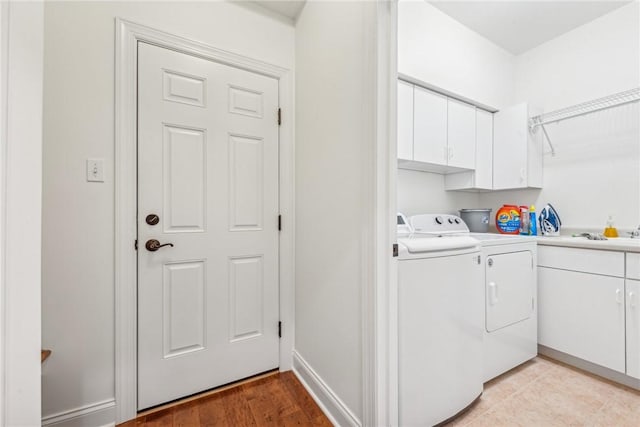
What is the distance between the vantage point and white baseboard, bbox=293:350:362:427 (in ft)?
4.04

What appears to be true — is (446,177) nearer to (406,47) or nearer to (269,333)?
(406,47)

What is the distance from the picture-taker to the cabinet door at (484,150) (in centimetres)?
226

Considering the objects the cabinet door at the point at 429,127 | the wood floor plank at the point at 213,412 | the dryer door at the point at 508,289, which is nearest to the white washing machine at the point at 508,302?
the dryer door at the point at 508,289

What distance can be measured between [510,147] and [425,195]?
2.82 ft

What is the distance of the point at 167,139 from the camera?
1441 mm

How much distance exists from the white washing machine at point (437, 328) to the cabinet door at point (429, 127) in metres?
0.81

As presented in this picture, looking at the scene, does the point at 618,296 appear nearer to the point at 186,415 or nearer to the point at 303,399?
the point at 303,399

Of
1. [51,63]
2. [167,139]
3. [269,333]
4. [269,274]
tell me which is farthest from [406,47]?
[269,333]

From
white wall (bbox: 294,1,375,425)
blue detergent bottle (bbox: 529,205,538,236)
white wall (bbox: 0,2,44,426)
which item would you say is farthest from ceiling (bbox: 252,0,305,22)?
blue detergent bottle (bbox: 529,205,538,236)

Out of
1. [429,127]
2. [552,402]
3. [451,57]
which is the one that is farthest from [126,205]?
[552,402]

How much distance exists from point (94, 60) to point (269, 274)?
146 centimetres

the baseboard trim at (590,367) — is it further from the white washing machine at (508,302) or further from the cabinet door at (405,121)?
the cabinet door at (405,121)

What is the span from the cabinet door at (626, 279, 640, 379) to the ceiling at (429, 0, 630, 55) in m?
1.99

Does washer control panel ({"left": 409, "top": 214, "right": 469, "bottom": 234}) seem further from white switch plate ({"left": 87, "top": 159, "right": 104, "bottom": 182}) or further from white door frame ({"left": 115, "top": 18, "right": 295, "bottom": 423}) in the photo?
white switch plate ({"left": 87, "top": 159, "right": 104, "bottom": 182})
